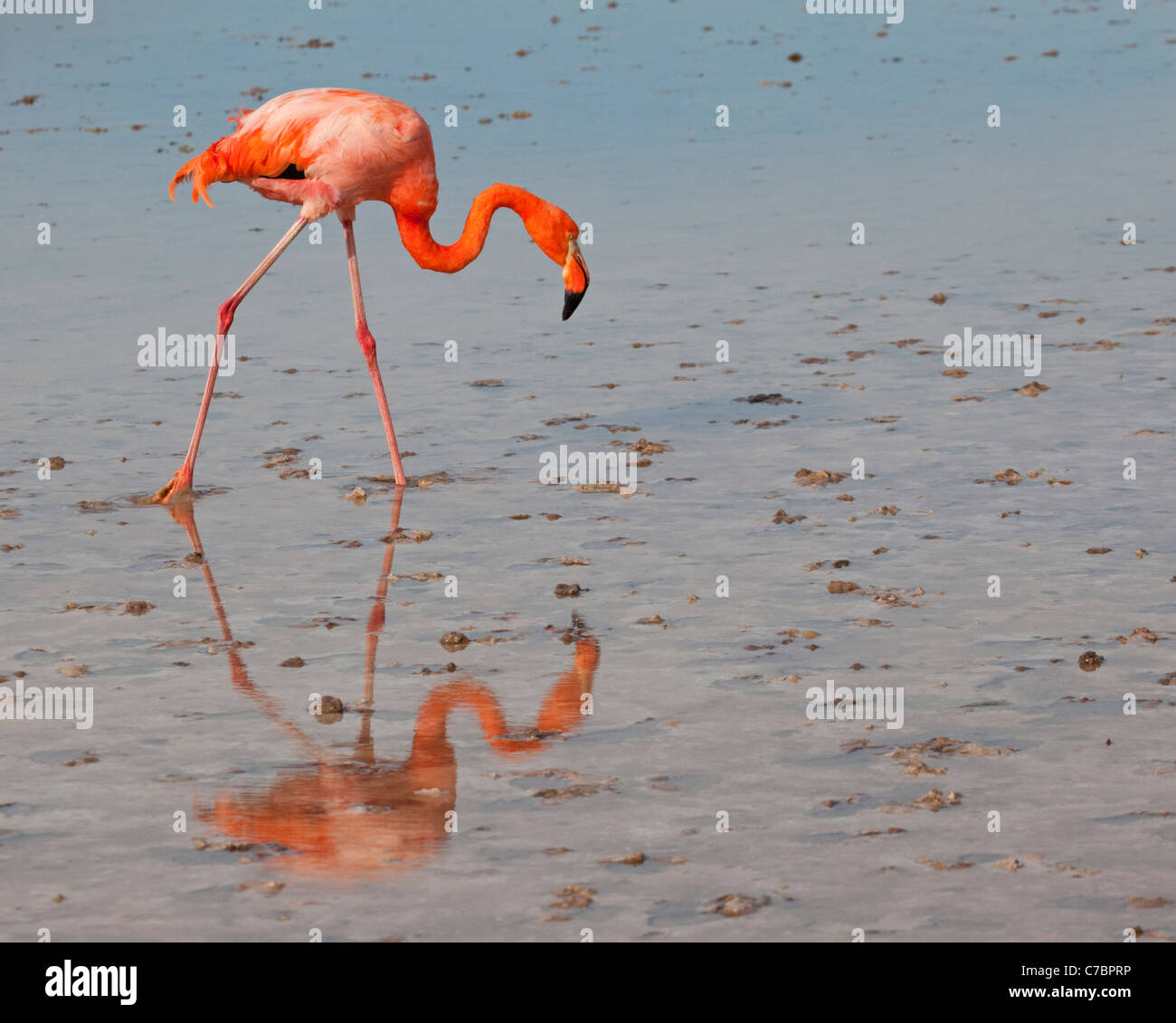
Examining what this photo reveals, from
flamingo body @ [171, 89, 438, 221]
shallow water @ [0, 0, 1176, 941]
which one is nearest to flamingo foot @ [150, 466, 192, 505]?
shallow water @ [0, 0, 1176, 941]

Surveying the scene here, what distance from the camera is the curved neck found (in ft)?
36.3

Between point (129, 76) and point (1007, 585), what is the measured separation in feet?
78.5

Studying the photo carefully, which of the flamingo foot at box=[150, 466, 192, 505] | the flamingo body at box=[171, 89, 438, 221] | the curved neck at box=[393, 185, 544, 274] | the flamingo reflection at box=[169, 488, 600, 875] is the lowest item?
the flamingo reflection at box=[169, 488, 600, 875]

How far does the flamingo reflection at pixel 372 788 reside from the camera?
630 cm

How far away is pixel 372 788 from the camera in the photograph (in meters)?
6.80

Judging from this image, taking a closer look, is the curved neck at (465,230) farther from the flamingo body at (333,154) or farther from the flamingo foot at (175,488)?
the flamingo foot at (175,488)

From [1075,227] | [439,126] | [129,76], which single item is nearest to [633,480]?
[1075,227]

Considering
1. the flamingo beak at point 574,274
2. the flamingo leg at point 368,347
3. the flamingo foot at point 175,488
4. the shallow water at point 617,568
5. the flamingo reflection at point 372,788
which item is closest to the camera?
the shallow water at point 617,568

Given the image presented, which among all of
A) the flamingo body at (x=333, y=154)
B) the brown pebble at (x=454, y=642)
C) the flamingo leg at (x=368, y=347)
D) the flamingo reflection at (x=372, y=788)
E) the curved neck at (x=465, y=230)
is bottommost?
the flamingo reflection at (x=372, y=788)

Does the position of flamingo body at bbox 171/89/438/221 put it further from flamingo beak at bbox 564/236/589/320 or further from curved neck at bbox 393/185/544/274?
flamingo beak at bbox 564/236/589/320

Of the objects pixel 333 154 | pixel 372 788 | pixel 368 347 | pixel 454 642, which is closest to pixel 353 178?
pixel 333 154

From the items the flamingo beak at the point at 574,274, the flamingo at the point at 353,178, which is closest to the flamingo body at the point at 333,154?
the flamingo at the point at 353,178

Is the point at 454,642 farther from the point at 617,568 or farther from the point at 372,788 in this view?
the point at 372,788

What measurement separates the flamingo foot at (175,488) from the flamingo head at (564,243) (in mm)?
2226
